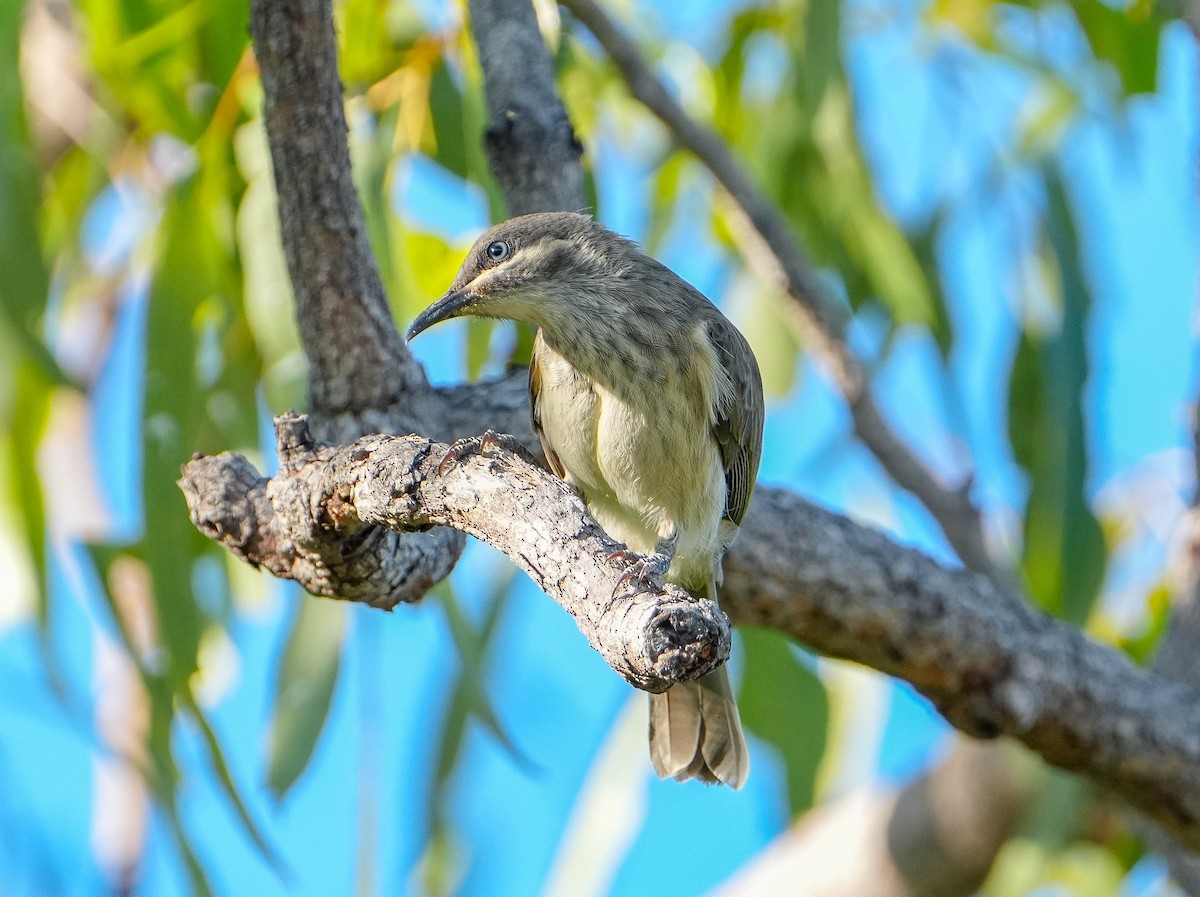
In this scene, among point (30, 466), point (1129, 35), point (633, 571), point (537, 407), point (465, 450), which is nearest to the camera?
point (633, 571)

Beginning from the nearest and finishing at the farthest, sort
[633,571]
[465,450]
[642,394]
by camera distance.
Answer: [633,571], [465,450], [642,394]

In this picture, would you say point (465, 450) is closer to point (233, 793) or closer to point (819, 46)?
point (233, 793)

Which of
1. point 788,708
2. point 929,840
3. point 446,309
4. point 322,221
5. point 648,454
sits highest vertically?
point 322,221

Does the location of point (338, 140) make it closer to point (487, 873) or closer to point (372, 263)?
point (372, 263)

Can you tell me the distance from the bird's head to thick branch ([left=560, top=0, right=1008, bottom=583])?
0.35 m

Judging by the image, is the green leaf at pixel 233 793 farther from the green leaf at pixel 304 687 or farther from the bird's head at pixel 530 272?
the bird's head at pixel 530 272

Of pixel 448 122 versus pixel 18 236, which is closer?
pixel 18 236

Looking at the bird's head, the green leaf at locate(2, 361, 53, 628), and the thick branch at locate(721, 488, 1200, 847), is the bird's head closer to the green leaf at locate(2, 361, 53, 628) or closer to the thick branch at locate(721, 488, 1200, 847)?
the thick branch at locate(721, 488, 1200, 847)

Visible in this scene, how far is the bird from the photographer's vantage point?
2908 millimetres

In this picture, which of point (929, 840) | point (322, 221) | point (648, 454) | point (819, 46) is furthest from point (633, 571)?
point (929, 840)

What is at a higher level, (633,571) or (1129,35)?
(1129,35)

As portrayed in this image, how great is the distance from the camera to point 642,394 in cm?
290

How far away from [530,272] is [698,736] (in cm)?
106

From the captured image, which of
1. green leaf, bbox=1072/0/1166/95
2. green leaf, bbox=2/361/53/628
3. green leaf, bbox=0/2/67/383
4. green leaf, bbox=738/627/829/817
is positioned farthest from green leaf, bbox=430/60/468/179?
green leaf, bbox=1072/0/1166/95
